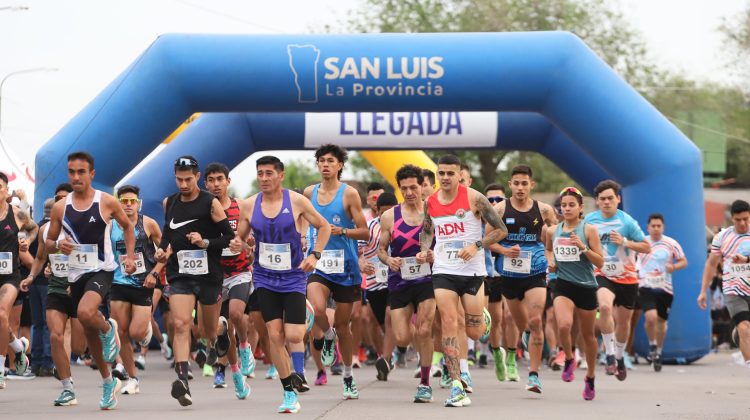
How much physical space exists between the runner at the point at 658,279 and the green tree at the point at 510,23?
92.8 feet

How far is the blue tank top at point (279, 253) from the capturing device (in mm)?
9930

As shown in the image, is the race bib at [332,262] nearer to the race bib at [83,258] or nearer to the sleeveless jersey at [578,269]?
the sleeveless jersey at [578,269]

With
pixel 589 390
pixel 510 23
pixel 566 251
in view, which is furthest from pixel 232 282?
pixel 510 23

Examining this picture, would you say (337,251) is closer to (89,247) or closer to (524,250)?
(89,247)

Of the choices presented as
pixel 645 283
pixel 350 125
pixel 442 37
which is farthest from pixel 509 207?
pixel 350 125

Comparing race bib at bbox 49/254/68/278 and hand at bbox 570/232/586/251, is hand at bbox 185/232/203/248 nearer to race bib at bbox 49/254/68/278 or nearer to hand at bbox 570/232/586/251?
race bib at bbox 49/254/68/278

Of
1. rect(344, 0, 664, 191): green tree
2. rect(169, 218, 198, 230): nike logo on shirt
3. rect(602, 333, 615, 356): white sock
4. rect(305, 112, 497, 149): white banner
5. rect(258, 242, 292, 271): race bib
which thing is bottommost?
rect(602, 333, 615, 356): white sock

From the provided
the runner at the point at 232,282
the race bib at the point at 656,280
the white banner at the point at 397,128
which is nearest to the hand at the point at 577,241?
the runner at the point at 232,282

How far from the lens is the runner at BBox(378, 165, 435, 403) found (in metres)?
11.2

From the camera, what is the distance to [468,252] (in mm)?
10562

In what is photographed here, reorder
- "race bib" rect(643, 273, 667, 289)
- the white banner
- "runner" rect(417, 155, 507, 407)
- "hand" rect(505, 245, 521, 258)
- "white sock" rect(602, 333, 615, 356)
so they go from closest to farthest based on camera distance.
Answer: "runner" rect(417, 155, 507, 407) < "white sock" rect(602, 333, 615, 356) < "hand" rect(505, 245, 521, 258) < "race bib" rect(643, 273, 667, 289) < the white banner

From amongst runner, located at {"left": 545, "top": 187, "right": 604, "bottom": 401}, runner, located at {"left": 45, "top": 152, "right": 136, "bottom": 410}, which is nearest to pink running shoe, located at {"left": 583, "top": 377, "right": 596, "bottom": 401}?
runner, located at {"left": 545, "top": 187, "right": 604, "bottom": 401}

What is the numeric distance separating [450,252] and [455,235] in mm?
148

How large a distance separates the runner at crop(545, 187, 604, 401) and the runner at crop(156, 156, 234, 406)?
313 cm
